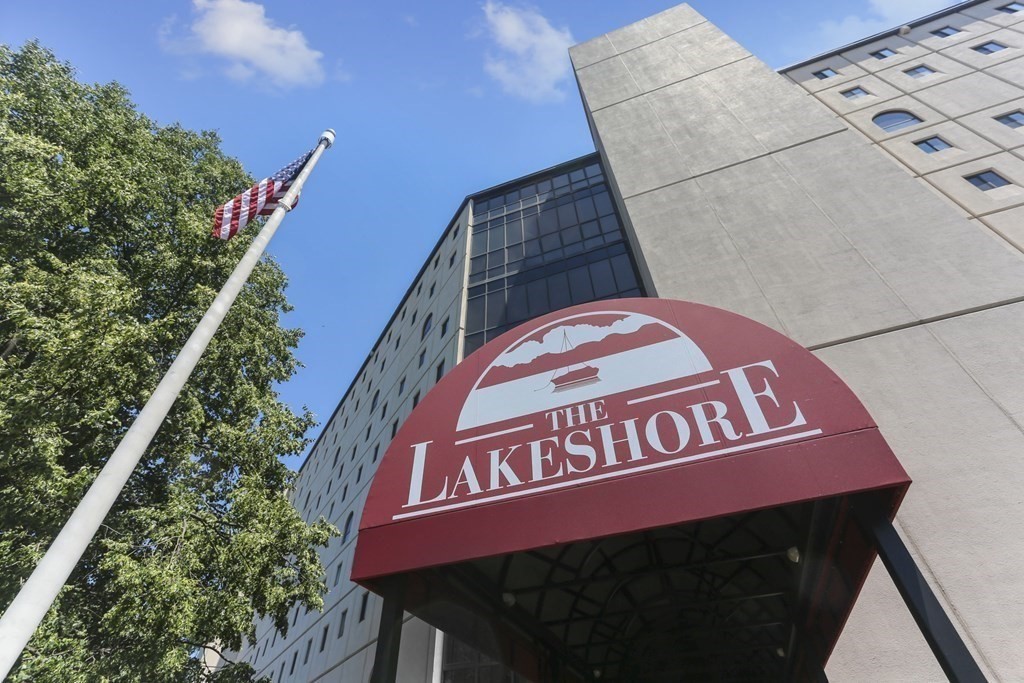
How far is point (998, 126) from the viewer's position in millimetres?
14539

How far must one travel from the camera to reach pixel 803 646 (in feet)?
24.1

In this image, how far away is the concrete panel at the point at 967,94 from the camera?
51.5ft

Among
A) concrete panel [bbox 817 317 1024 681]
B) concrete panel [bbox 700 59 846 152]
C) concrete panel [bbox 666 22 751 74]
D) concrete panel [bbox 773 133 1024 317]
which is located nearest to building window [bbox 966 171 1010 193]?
concrete panel [bbox 773 133 1024 317]

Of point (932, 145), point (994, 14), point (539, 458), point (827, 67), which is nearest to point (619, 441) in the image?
point (539, 458)

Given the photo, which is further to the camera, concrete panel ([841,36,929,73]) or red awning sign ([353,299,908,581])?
concrete panel ([841,36,929,73])

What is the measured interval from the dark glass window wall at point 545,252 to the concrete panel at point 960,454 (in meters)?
8.26

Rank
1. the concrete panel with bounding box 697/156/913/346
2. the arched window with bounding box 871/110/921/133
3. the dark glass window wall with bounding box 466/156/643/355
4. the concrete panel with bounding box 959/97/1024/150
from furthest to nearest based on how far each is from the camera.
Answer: the dark glass window wall with bounding box 466/156/643/355, the arched window with bounding box 871/110/921/133, the concrete panel with bounding box 959/97/1024/150, the concrete panel with bounding box 697/156/913/346

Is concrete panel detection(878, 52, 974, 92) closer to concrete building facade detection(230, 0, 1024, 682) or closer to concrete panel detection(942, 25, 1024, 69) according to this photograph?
concrete building facade detection(230, 0, 1024, 682)

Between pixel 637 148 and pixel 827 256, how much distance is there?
734cm

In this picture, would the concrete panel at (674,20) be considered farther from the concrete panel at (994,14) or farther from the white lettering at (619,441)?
the white lettering at (619,441)

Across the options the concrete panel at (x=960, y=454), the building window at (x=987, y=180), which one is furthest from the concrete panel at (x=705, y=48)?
the concrete panel at (x=960, y=454)

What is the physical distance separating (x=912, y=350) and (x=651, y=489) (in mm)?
6694

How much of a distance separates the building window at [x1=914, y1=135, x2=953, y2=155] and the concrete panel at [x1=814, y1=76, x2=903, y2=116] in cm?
413

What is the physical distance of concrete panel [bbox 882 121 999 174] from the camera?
44.5 ft
